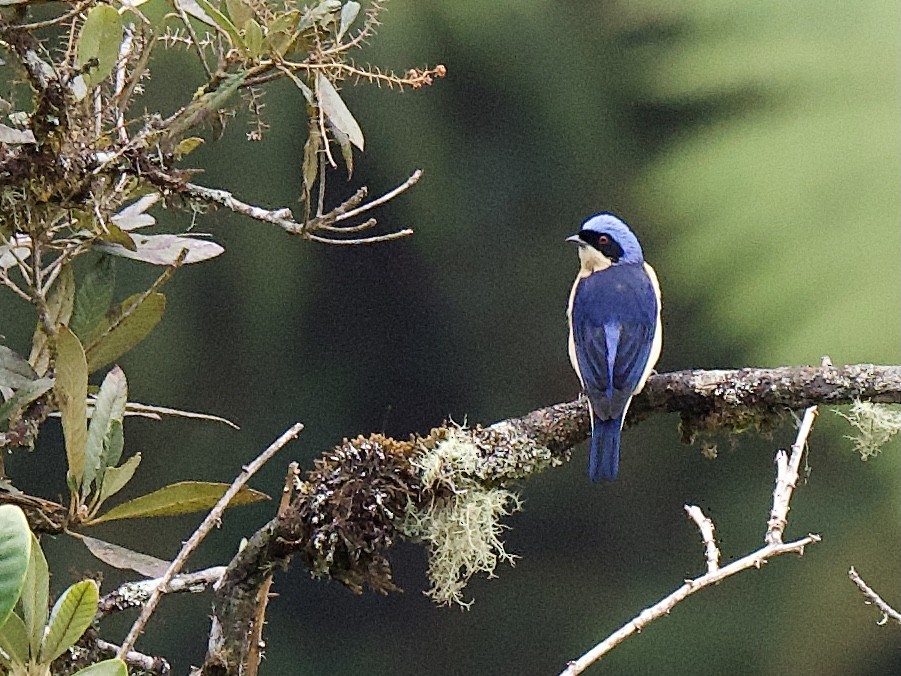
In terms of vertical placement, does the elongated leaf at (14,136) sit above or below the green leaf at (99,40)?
below

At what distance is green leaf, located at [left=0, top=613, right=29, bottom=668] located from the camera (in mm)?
708

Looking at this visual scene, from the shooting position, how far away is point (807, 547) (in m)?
1.75

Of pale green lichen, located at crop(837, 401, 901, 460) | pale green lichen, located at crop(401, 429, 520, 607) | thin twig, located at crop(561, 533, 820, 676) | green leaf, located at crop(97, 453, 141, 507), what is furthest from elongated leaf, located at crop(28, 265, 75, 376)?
pale green lichen, located at crop(837, 401, 901, 460)

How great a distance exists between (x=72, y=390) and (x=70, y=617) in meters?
0.18

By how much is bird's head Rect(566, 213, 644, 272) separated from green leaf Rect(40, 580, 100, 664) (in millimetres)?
1046

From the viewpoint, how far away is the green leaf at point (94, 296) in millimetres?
896

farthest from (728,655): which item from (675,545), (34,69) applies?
(34,69)

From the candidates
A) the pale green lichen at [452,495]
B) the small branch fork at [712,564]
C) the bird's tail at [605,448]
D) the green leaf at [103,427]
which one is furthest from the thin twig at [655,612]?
the green leaf at [103,427]

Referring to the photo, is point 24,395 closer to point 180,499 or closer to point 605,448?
point 180,499

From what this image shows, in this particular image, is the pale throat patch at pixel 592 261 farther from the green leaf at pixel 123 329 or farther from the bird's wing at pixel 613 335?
the green leaf at pixel 123 329

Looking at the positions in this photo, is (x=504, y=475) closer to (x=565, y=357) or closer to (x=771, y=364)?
(x=565, y=357)

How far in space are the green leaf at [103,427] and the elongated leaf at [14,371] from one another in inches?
2.3

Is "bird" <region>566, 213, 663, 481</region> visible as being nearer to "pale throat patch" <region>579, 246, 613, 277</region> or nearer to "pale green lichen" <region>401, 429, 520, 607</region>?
"pale throat patch" <region>579, 246, 613, 277</region>

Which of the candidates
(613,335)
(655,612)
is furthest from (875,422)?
(655,612)
